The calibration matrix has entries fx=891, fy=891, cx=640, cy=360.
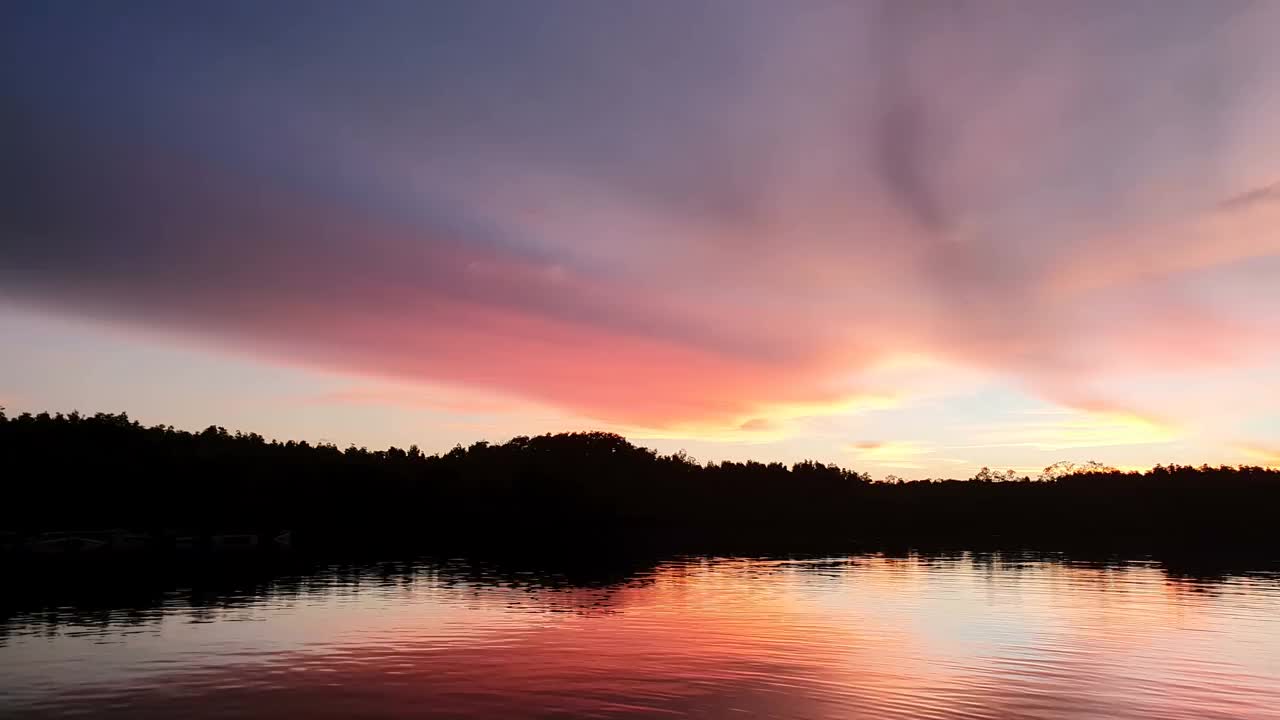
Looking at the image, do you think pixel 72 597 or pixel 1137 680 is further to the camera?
pixel 72 597

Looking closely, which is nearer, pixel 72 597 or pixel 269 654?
pixel 269 654

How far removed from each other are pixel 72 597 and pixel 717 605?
45789 millimetres

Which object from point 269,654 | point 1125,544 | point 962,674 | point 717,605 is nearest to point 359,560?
point 717,605

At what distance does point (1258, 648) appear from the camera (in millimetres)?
44688

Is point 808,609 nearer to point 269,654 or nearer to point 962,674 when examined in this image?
point 962,674

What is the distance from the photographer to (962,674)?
3691 centimetres

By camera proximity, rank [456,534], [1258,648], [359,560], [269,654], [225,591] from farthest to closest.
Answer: [456,534], [359,560], [225,591], [1258,648], [269,654]

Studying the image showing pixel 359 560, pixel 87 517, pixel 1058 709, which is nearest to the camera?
pixel 1058 709

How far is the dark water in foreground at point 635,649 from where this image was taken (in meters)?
31.1

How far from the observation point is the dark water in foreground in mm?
31078

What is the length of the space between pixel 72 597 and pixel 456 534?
379ft

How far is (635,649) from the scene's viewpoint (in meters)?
43.5

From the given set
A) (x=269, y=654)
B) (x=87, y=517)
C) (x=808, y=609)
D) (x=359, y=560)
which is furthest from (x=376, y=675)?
(x=87, y=517)

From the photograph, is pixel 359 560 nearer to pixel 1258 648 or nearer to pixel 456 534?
pixel 456 534
